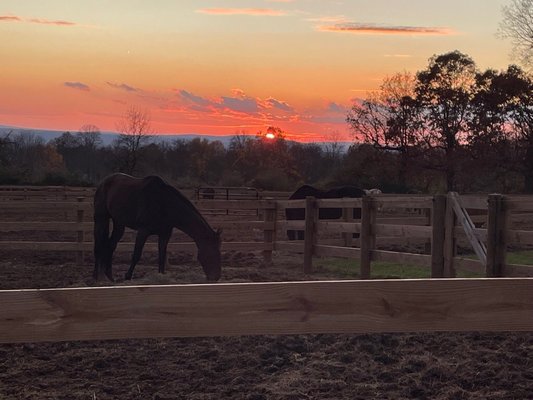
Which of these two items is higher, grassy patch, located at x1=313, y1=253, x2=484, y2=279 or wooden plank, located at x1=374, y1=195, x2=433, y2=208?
wooden plank, located at x1=374, y1=195, x2=433, y2=208

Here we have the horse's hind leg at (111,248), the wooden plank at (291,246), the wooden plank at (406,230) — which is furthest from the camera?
the wooden plank at (291,246)

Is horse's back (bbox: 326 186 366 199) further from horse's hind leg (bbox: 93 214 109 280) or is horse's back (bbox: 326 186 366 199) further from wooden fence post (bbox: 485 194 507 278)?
wooden fence post (bbox: 485 194 507 278)

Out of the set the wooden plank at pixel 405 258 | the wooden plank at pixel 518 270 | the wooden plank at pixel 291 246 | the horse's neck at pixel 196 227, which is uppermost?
the horse's neck at pixel 196 227

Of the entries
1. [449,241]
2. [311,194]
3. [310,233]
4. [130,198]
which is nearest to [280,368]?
[449,241]

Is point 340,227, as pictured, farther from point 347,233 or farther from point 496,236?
point 496,236

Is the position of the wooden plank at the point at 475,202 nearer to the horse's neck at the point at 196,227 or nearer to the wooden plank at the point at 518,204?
the wooden plank at the point at 518,204

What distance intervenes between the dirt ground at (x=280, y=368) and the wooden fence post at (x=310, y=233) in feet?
16.8

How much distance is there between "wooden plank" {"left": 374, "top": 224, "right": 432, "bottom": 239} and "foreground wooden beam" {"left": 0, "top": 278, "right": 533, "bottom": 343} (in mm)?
5626

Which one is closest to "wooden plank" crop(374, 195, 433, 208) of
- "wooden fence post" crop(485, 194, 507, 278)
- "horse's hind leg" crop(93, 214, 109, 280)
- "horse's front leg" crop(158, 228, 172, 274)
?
"wooden fence post" crop(485, 194, 507, 278)

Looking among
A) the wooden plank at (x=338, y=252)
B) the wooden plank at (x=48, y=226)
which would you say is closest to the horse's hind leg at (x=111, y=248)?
the wooden plank at (x=48, y=226)

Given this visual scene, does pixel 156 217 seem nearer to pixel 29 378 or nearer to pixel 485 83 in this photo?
pixel 29 378

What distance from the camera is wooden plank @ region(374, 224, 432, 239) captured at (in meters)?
7.62

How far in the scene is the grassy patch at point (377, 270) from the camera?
31.0 ft

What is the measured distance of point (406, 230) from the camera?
7.92 meters
